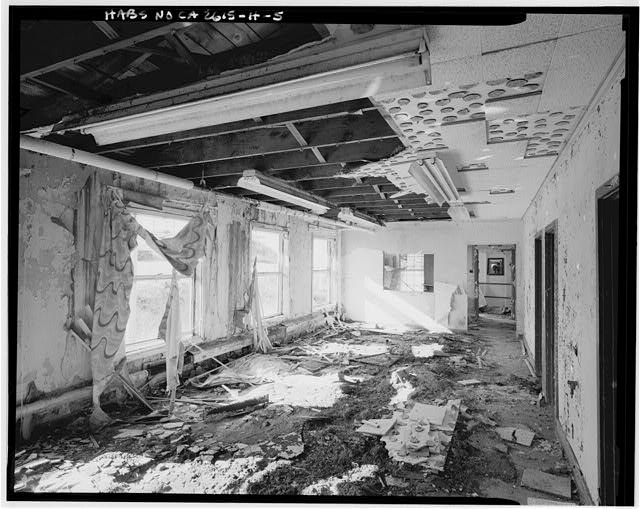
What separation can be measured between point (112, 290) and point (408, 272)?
23.0 feet

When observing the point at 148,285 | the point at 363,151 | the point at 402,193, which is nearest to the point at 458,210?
the point at 402,193

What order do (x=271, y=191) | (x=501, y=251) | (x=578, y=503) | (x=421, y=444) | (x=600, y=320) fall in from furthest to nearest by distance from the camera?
(x=501, y=251), (x=271, y=191), (x=421, y=444), (x=578, y=503), (x=600, y=320)

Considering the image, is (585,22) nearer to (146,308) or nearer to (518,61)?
(518,61)

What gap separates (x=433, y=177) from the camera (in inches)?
145

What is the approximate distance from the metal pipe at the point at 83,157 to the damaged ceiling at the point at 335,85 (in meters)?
0.14

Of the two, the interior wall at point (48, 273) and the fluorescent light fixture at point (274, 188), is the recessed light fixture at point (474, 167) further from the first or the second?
the interior wall at point (48, 273)

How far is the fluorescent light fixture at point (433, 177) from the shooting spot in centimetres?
339

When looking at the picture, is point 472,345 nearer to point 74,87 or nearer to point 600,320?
point 600,320

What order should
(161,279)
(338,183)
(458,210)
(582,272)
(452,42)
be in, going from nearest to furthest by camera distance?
(452,42), (582,272), (161,279), (338,183), (458,210)

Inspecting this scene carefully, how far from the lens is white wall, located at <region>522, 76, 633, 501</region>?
6.52ft

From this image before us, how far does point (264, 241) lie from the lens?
6.93 meters

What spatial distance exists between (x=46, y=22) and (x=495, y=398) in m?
5.05

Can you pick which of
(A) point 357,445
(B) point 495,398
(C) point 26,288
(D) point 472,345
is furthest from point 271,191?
(D) point 472,345

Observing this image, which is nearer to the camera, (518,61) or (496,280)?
(518,61)
